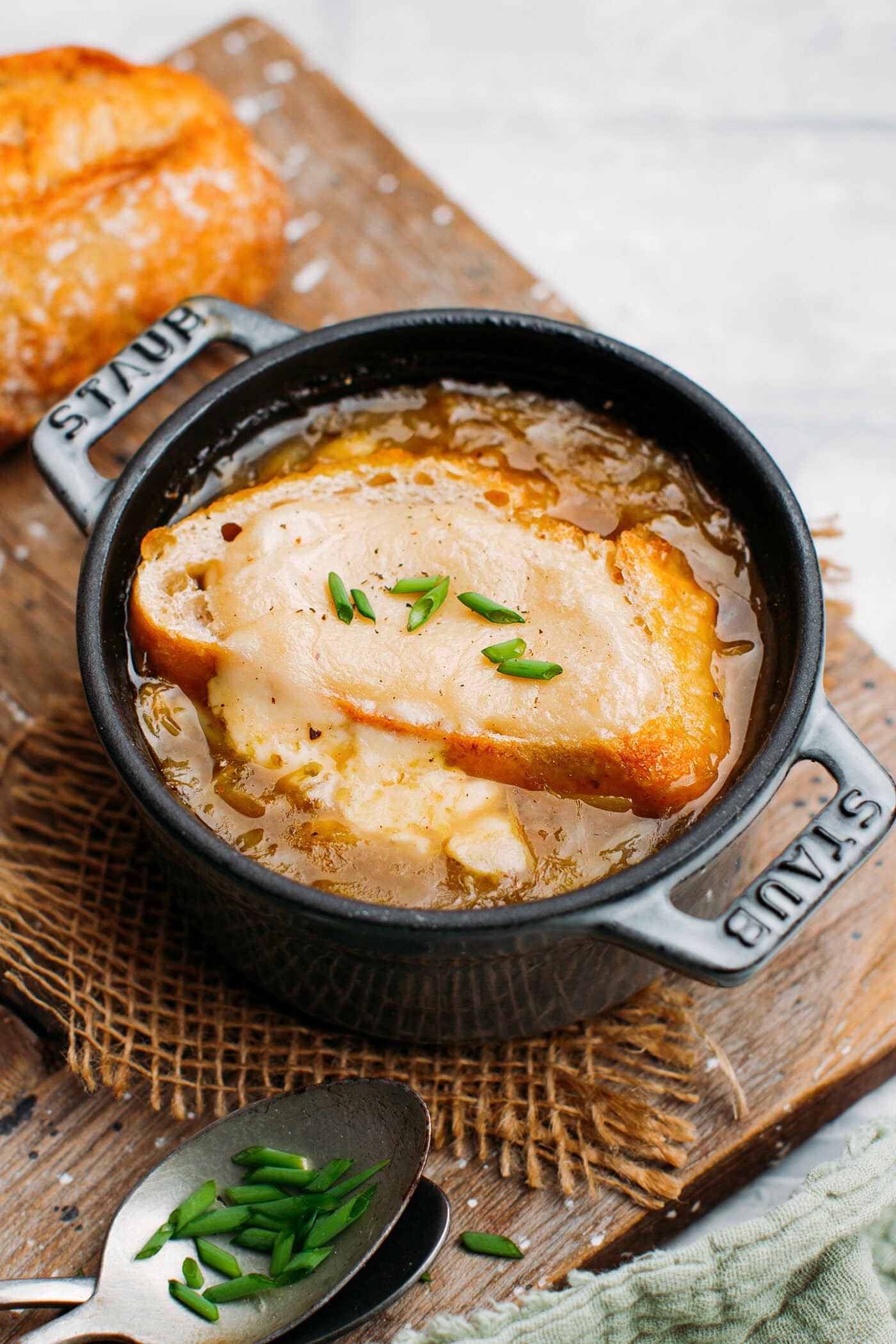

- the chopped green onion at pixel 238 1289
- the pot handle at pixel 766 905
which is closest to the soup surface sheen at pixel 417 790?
the pot handle at pixel 766 905

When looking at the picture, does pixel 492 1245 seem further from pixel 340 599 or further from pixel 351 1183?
pixel 340 599

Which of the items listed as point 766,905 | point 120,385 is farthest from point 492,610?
point 120,385

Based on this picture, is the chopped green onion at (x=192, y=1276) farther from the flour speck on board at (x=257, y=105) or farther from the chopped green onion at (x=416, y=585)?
the flour speck on board at (x=257, y=105)

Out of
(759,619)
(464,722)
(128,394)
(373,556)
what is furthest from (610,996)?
(128,394)

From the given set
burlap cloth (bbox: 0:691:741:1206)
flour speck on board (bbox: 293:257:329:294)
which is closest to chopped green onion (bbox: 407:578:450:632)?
burlap cloth (bbox: 0:691:741:1206)

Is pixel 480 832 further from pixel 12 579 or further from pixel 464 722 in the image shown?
pixel 12 579

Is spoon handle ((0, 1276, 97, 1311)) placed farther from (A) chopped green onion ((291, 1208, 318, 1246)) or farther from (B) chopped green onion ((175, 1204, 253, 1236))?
(A) chopped green onion ((291, 1208, 318, 1246))

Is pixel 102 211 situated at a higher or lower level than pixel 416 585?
higher
